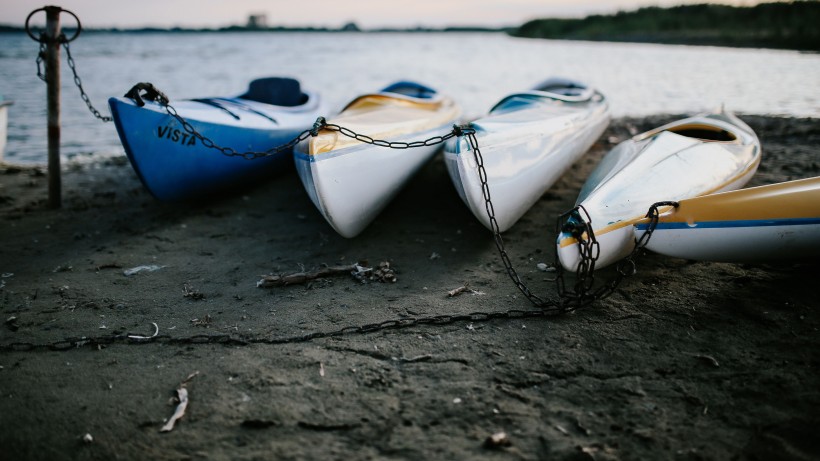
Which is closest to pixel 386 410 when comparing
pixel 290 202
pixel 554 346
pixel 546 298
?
pixel 554 346

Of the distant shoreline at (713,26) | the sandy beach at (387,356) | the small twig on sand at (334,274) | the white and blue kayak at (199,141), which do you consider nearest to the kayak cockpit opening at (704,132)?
the sandy beach at (387,356)

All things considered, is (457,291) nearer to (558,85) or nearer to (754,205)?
(754,205)

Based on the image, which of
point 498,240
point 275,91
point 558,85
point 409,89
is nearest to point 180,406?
point 498,240

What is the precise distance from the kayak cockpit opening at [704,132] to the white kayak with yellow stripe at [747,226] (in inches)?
93.1

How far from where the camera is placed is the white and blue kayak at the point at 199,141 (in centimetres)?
520

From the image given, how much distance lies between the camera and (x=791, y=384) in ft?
9.15

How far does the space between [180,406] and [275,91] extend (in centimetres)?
599

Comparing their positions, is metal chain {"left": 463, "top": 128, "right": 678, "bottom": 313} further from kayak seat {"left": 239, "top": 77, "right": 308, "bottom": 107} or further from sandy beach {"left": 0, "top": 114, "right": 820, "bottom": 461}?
kayak seat {"left": 239, "top": 77, "right": 308, "bottom": 107}

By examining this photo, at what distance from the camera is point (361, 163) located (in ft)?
15.4

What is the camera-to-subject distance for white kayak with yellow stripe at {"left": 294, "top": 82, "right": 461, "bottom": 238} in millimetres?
4480

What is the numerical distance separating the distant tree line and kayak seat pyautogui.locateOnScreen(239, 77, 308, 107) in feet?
112

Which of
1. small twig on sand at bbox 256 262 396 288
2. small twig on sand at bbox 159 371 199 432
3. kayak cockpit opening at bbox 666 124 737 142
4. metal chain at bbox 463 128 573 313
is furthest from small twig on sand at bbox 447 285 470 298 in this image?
kayak cockpit opening at bbox 666 124 737 142

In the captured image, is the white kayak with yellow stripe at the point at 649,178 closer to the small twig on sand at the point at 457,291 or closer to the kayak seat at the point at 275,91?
the small twig on sand at the point at 457,291

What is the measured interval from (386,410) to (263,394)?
68 cm
